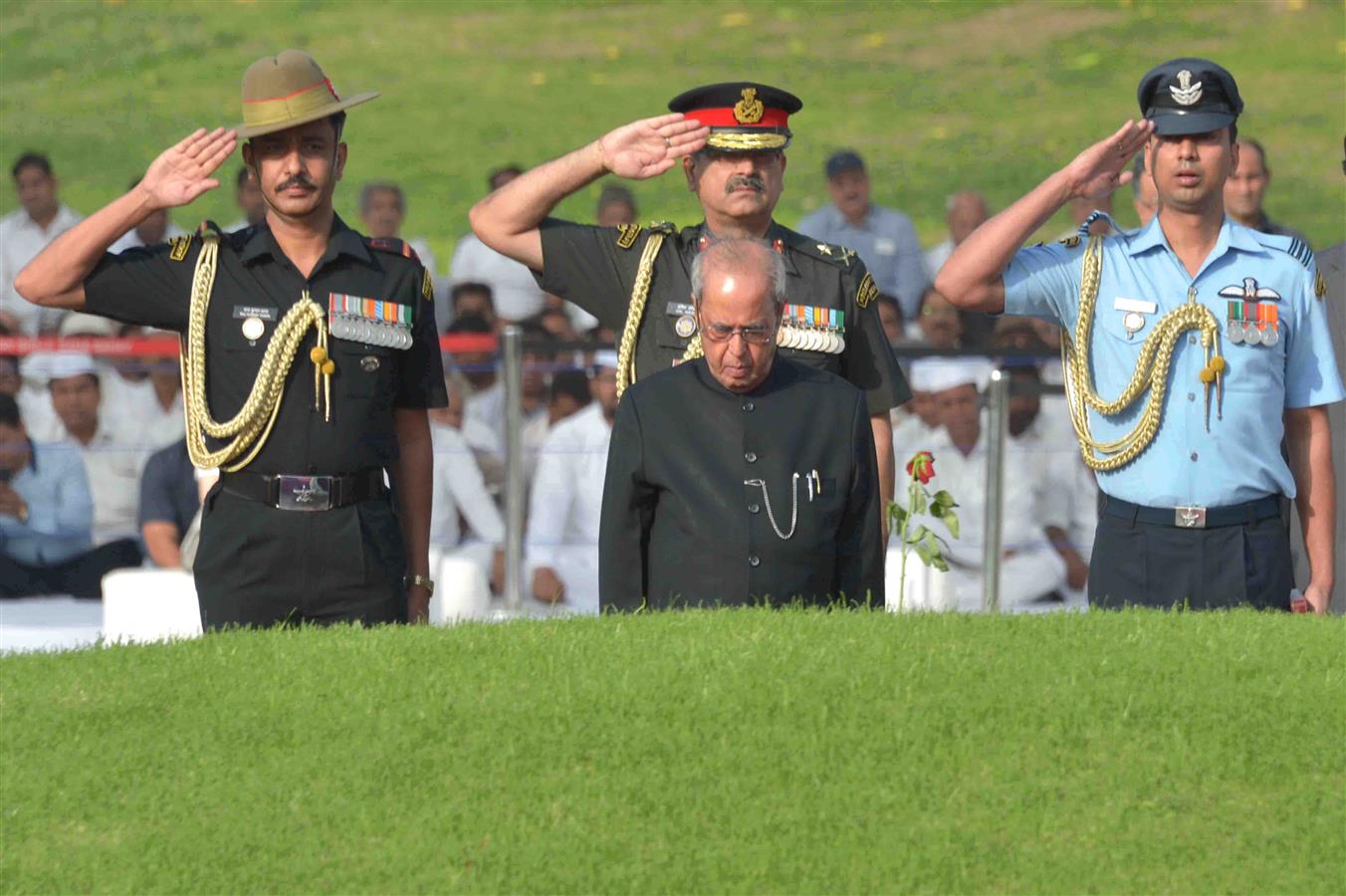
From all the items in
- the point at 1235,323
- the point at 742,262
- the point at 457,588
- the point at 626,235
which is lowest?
the point at 457,588

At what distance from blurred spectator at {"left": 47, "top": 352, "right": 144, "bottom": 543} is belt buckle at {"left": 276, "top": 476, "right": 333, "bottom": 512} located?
4.63 metres

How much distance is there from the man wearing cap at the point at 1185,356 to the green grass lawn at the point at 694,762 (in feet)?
2.54

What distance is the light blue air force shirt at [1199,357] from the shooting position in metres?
6.39

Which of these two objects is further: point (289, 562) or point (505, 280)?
point (505, 280)

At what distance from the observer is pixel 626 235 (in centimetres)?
641

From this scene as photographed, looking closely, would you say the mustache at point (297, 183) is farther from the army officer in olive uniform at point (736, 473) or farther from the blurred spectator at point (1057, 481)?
the blurred spectator at point (1057, 481)

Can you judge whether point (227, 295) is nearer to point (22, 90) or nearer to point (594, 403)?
point (594, 403)

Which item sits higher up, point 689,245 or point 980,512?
point 689,245

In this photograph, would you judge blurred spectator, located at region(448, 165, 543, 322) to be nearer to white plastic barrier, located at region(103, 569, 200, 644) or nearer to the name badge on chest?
white plastic barrier, located at region(103, 569, 200, 644)

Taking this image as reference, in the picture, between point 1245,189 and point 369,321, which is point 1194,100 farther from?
point 1245,189

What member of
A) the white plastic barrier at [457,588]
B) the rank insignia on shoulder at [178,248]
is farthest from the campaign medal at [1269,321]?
the white plastic barrier at [457,588]

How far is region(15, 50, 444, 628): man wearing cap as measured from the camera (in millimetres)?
6207

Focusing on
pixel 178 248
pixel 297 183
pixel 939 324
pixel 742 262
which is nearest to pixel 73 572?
pixel 178 248

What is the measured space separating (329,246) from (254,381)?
0.47 metres
